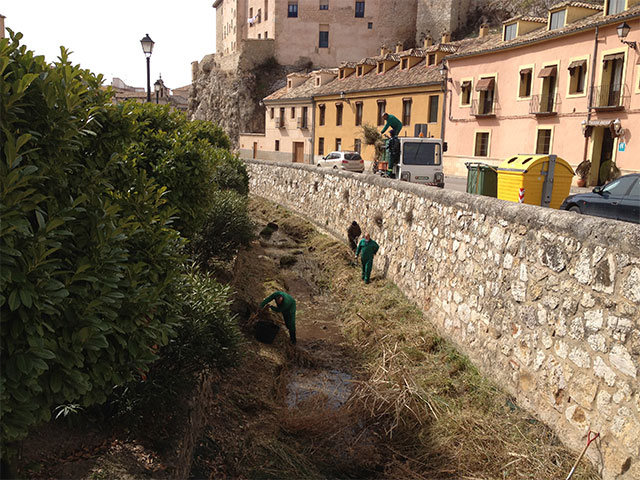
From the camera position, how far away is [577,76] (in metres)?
23.7

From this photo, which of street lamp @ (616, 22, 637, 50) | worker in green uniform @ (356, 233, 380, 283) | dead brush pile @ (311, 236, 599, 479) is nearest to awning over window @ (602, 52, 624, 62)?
street lamp @ (616, 22, 637, 50)

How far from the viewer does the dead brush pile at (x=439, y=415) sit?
5297 millimetres

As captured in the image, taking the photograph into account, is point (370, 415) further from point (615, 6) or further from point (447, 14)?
point (447, 14)

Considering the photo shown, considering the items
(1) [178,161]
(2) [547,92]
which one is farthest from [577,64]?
(1) [178,161]

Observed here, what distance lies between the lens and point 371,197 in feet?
45.2

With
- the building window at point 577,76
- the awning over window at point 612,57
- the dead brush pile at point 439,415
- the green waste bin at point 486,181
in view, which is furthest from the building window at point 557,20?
the dead brush pile at point 439,415

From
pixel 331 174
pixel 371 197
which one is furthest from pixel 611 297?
pixel 331 174

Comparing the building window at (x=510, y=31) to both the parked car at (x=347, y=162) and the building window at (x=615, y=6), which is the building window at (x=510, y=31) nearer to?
the building window at (x=615, y=6)

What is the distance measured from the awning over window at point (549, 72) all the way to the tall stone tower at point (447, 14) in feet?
98.5

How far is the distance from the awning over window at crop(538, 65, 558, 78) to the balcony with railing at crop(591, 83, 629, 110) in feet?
7.71

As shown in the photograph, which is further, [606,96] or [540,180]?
[606,96]

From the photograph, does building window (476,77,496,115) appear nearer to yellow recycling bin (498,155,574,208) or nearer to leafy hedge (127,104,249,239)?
yellow recycling bin (498,155,574,208)

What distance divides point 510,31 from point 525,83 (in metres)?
3.68

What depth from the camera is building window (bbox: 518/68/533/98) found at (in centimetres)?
2612
